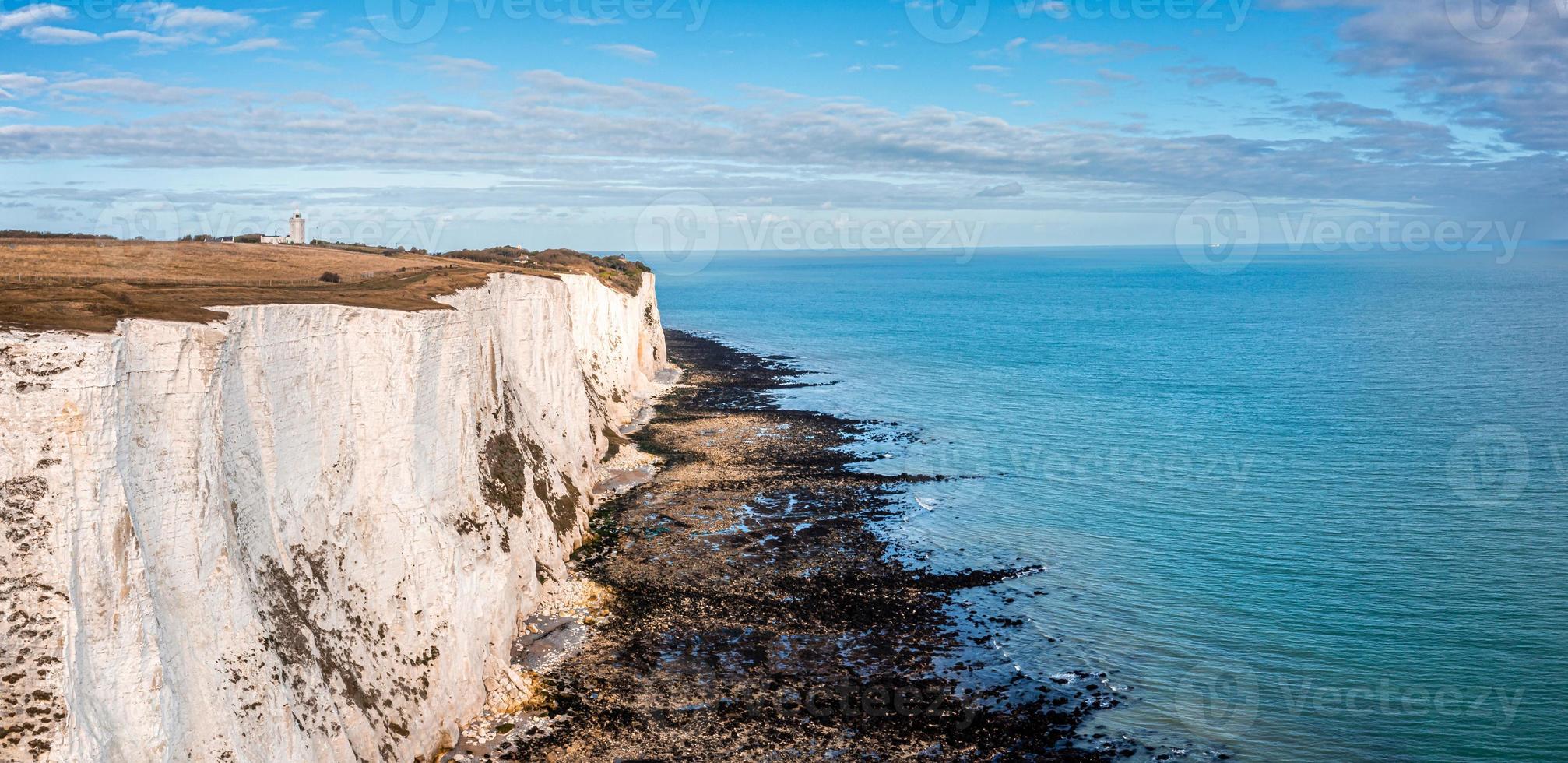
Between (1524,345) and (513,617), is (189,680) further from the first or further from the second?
(1524,345)
